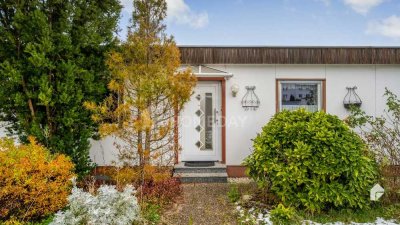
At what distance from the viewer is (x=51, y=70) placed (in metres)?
5.68

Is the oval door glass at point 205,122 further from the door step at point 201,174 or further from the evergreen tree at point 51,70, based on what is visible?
the evergreen tree at point 51,70

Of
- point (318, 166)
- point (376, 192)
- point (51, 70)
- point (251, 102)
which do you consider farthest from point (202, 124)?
point (376, 192)

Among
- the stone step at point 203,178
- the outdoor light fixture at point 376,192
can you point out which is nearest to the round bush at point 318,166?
the outdoor light fixture at point 376,192

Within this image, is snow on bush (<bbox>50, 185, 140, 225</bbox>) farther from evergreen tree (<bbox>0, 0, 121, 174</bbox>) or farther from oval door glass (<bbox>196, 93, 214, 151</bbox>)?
oval door glass (<bbox>196, 93, 214, 151</bbox>)

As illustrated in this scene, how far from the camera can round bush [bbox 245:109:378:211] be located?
4.77 metres

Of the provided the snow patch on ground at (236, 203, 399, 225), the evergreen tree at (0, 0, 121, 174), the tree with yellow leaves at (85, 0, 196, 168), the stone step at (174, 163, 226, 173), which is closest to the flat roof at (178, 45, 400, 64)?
the tree with yellow leaves at (85, 0, 196, 168)

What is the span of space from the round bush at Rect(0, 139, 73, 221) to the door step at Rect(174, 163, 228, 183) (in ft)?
9.46

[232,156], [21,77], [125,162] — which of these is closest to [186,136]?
[232,156]

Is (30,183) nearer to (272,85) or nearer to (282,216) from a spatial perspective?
(282,216)

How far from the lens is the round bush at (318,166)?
4.77 metres

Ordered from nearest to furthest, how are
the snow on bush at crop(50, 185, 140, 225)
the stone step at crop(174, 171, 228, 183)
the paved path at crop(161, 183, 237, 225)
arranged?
the snow on bush at crop(50, 185, 140, 225) < the paved path at crop(161, 183, 237, 225) < the stone step at crop(174, 171, 228, 183)

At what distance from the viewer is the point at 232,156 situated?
793cm

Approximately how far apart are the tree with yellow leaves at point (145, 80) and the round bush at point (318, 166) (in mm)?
2071

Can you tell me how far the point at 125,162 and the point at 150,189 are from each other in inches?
34.9
